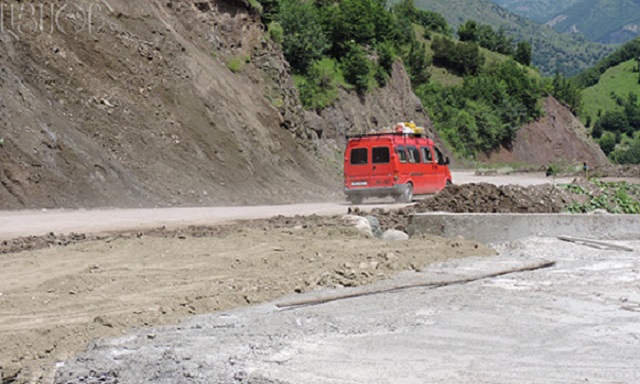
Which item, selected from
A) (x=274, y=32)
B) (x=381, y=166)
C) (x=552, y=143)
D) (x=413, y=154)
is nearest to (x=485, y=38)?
(x=552, y=143)

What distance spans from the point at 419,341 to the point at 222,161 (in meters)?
22.6

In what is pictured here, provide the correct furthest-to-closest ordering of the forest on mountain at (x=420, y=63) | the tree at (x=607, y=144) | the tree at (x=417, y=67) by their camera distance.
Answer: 1. the tree at (x=607, y=144)
2. the tree at (x=417, y=67)
3. the forest on mountain at (x=420, y=63)

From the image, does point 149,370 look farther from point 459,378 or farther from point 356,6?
point 356,6

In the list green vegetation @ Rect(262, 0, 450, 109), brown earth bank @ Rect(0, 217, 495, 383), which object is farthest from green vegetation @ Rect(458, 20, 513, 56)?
brown earth bank @ Rect(0, 217, 495, 383)

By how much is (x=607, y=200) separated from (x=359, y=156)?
10081 millimetres

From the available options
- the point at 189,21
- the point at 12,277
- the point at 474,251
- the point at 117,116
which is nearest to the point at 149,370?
the point at 12,277

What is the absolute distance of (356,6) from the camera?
63156mm

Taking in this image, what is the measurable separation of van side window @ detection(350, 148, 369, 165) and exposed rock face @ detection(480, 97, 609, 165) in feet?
241

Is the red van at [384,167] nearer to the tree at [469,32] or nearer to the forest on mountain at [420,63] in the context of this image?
the forest on mountain at [420,63]

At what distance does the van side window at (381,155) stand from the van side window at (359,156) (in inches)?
8.9

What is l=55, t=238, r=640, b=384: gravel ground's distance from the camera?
6.32 metres

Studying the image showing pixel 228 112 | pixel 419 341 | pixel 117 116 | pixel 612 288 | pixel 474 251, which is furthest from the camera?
pixel 228 112

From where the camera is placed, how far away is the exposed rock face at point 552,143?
104625 millimetres

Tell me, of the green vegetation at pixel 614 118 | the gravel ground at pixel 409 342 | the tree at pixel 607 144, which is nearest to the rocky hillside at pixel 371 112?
the gravel ground at pixel 409 342
